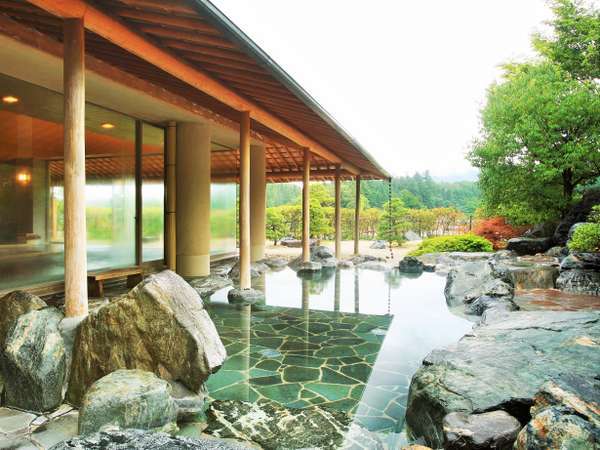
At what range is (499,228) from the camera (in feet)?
62.8

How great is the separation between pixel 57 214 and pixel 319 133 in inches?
246

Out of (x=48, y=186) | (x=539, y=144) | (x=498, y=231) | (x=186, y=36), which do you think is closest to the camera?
(x=186, y=36)

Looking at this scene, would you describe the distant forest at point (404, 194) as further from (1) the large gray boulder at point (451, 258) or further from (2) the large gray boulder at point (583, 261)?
(2) the large gray boulder at point (583, 261)

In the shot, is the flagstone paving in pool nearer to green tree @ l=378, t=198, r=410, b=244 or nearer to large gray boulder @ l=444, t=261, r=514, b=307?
large gray boulder @ l=444, t=261, r=514, b=307

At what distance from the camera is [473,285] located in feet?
29.7

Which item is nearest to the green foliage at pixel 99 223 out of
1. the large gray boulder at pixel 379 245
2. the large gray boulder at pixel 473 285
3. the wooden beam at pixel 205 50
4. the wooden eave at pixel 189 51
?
the wooden eave at pixel 189 51

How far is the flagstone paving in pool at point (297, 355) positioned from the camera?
13.7 feet

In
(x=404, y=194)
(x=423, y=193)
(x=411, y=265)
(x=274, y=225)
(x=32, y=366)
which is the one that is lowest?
(x=411, y=265)

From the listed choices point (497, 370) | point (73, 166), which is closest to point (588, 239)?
point (497, 370)

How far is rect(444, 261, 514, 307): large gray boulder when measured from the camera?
8.00 meters

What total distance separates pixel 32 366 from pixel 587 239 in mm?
10175

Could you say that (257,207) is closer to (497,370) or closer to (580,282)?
(580,282)

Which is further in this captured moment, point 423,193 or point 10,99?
point 423,193

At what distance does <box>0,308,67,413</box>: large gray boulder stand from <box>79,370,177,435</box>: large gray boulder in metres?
0.68
